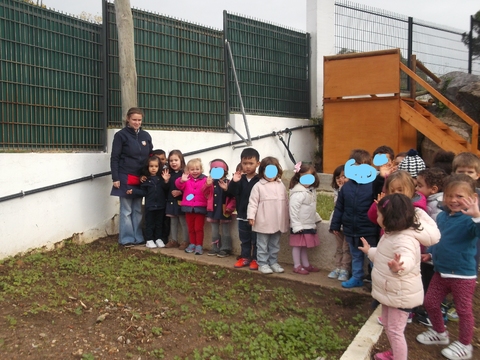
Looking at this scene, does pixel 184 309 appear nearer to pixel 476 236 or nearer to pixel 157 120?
pixel 476 236

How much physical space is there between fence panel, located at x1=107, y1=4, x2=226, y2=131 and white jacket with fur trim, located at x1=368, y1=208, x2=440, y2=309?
16.4 ft

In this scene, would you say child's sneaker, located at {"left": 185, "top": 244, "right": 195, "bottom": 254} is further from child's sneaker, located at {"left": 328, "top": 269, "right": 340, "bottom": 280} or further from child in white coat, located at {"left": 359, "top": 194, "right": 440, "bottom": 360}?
child in white coat, located at {"left": 359, "top": 194, "right": 440, "bottom": 360}

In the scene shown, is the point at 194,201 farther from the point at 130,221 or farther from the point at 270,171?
the point at 270,171

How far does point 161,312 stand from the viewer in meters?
4.21

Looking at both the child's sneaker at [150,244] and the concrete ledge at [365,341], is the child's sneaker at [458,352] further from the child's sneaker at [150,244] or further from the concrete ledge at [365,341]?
the child's sneaker at [150,244]

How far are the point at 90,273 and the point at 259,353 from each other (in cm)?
246

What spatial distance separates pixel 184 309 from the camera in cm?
427

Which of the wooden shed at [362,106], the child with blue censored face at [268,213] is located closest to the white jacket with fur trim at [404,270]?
the child with blue censored face at [268,213]

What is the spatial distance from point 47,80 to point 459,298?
5.36 meters

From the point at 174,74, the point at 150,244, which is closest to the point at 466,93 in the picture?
the point at 174,74

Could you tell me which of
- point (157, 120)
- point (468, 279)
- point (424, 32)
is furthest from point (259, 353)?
point (424, 32)

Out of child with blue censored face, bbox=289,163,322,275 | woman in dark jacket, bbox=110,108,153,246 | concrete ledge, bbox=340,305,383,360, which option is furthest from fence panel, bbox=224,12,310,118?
concrete ledge, bbox=340,305,383,360

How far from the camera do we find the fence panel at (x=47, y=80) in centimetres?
582

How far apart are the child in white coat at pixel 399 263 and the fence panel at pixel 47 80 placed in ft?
14.9
